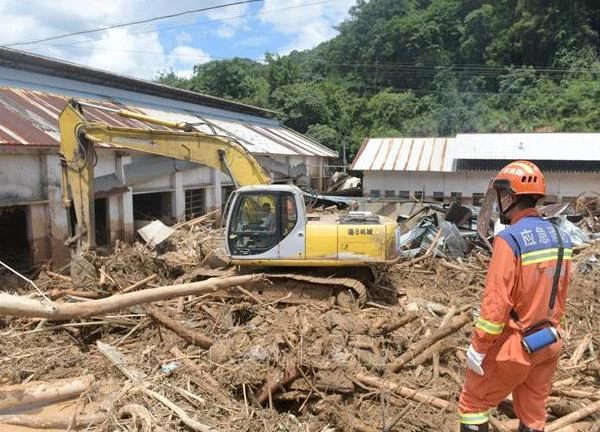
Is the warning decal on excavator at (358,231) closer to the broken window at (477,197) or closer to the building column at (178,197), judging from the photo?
the building column at (178,197)

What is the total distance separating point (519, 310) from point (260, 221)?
16.5ft

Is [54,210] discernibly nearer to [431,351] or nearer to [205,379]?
[205,379]

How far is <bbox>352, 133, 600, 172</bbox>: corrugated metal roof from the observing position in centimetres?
1973

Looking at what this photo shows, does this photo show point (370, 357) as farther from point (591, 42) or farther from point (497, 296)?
point (591, 42)

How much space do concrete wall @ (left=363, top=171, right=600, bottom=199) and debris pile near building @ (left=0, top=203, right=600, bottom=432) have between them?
12.6 metres

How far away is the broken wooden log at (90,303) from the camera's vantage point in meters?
4.27

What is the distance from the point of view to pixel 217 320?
711 cm

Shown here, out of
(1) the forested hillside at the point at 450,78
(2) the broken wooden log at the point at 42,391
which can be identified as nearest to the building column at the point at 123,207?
(2) the broken wooden log at the point at 42,391

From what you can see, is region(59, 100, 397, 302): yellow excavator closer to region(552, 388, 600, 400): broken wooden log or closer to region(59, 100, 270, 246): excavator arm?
region(59, 100, 270, 246): excavator arm

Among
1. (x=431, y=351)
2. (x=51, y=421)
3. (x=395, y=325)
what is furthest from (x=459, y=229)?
(x=51, y=421)

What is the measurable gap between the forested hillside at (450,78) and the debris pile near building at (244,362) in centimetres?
2823

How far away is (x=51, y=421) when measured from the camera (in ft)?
15.8

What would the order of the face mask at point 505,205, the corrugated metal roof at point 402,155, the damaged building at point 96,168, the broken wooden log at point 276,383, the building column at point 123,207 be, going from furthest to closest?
1. the corrugated metal roof at point 402,155
2. the building column at point 123,207
3. the damaged building at point 96,168
4. the broken wooden log at point 276,383
5. the face mask at point 505,205

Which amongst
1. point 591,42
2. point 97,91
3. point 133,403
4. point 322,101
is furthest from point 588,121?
point 133,403
